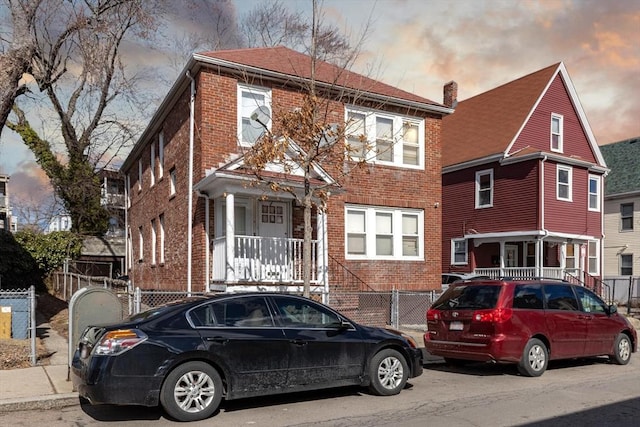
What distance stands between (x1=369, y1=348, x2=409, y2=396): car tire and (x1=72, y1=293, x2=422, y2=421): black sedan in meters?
0.01

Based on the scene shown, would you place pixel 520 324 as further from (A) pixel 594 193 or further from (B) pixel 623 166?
(B) pixel 623 166

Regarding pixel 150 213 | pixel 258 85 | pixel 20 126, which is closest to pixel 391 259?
pixel 258 85

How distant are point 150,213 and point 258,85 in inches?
321

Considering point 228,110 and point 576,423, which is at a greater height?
point 228,110

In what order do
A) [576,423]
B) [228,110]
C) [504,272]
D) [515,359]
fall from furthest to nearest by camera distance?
[504,272]
[228,110]
[515,359]
[576,423]

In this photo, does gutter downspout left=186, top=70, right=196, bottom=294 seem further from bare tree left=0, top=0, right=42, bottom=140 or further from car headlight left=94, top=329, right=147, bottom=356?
car headlight left=94, top=329, right=147, bottom=356

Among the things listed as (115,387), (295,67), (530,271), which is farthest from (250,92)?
(530,271)

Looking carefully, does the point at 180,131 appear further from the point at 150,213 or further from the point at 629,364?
the point at 629,364

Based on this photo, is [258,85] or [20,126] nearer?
[258,85]

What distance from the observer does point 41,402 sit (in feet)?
23.0

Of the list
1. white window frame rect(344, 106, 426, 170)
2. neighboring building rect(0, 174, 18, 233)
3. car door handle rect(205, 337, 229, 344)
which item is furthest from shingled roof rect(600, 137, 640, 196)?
neighboring building rect(0, 174, 18, 233)

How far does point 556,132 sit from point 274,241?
16.5m

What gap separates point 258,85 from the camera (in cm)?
1491

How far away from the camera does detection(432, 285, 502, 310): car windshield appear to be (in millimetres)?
9180
